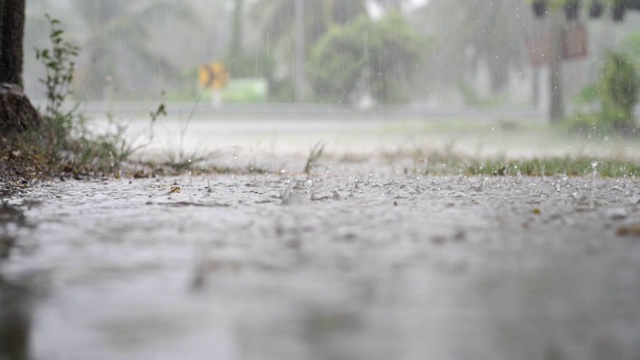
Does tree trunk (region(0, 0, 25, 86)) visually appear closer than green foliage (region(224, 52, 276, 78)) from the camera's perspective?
Yes

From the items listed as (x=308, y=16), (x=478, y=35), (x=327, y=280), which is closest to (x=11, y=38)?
(x=327, y=280)

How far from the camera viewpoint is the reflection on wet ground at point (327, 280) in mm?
1758

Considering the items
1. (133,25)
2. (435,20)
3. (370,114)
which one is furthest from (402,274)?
(435,20)

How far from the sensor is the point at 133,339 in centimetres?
178

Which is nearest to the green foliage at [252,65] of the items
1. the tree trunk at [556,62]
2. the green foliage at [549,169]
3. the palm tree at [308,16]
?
the palm tree at [308,16]

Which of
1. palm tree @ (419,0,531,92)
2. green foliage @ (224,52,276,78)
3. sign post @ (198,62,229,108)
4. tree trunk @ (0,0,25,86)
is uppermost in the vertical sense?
palm tree @ (419,0,531,92)

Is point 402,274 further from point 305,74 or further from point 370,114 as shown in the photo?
point 305,74

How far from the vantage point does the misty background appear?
3014 centimetres

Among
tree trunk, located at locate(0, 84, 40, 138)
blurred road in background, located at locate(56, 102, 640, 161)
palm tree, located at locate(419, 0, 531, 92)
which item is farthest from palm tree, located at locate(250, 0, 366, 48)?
tree trunk, located at locate(0, 84, 40, 138)

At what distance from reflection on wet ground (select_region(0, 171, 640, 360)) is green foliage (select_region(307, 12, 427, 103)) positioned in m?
25.4

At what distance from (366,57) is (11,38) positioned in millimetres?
22027

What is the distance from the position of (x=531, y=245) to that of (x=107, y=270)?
4.52ft

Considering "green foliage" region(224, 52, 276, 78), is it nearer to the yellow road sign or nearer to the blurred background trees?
→ the blurred background trees

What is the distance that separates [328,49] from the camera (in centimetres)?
2981
